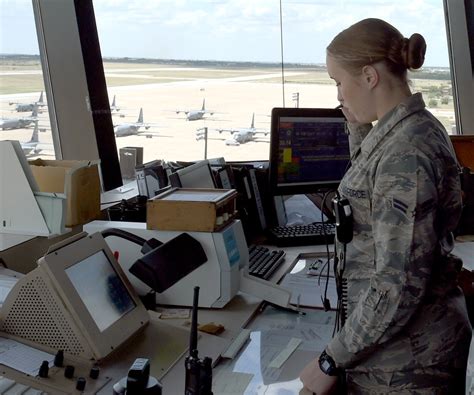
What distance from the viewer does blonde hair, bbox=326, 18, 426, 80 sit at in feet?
4.22

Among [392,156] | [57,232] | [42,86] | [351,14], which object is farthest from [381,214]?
[351,14]

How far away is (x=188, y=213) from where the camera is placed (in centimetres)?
185

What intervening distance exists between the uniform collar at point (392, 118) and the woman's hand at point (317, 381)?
1.61 feet

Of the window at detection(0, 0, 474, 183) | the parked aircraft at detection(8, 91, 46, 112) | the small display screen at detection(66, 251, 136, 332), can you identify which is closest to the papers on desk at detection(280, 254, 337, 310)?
the small display screen at detection(66, 251, 136, 332)

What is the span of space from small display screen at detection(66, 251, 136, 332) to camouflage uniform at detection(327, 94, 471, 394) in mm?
569

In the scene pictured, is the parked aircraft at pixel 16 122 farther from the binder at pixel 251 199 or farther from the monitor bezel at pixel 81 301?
the monitor bezel at pixel 81 301

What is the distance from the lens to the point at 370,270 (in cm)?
131

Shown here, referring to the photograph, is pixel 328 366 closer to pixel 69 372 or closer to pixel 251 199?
pixel 69 372

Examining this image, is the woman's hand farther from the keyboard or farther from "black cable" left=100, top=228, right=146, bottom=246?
"black cable" left=100, top=228, right=146, bottom=246

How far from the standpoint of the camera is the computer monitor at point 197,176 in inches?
87.6

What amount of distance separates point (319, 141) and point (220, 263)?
1046 millimetres

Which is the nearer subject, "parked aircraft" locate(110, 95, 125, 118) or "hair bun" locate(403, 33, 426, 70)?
"hair bun" locate(403, 33, 426, 70)

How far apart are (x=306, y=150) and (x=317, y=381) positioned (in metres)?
1.46

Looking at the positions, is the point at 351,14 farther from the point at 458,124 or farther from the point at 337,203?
the point at 337,203
